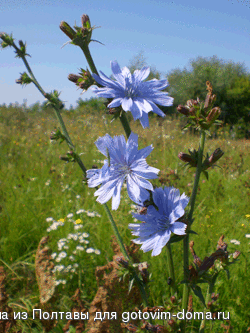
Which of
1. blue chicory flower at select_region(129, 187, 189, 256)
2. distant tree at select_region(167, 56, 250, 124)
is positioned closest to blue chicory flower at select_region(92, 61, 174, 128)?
blue chicory flower at select_region(129, 187, 189, 256)

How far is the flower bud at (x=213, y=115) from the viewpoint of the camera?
93cm

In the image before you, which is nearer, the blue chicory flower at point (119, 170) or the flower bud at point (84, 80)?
the blue chicory flower at point (119, 170)

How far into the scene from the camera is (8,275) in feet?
8.42

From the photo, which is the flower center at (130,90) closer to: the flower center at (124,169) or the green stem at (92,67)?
the green stem at (92,67)

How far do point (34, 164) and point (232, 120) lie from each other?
68.4 feet

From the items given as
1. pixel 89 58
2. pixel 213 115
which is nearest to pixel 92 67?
pixel 89 58

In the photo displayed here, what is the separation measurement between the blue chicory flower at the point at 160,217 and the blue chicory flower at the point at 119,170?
0.30 feet

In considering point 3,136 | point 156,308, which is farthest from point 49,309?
point 3,136

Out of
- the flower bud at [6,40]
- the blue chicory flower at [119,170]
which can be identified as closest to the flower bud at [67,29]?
the blue chicory flower at [119,170]

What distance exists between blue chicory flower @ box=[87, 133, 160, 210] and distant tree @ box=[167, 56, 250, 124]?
21.9m

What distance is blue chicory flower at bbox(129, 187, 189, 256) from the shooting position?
0.95 meters

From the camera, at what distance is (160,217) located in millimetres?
1006

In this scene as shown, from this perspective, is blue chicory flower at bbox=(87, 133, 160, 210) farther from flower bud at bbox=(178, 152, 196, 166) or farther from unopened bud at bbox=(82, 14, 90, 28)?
unopened bud at bbox=(82, 14, 90, 28)

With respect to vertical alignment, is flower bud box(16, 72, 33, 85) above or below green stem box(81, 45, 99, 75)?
above
